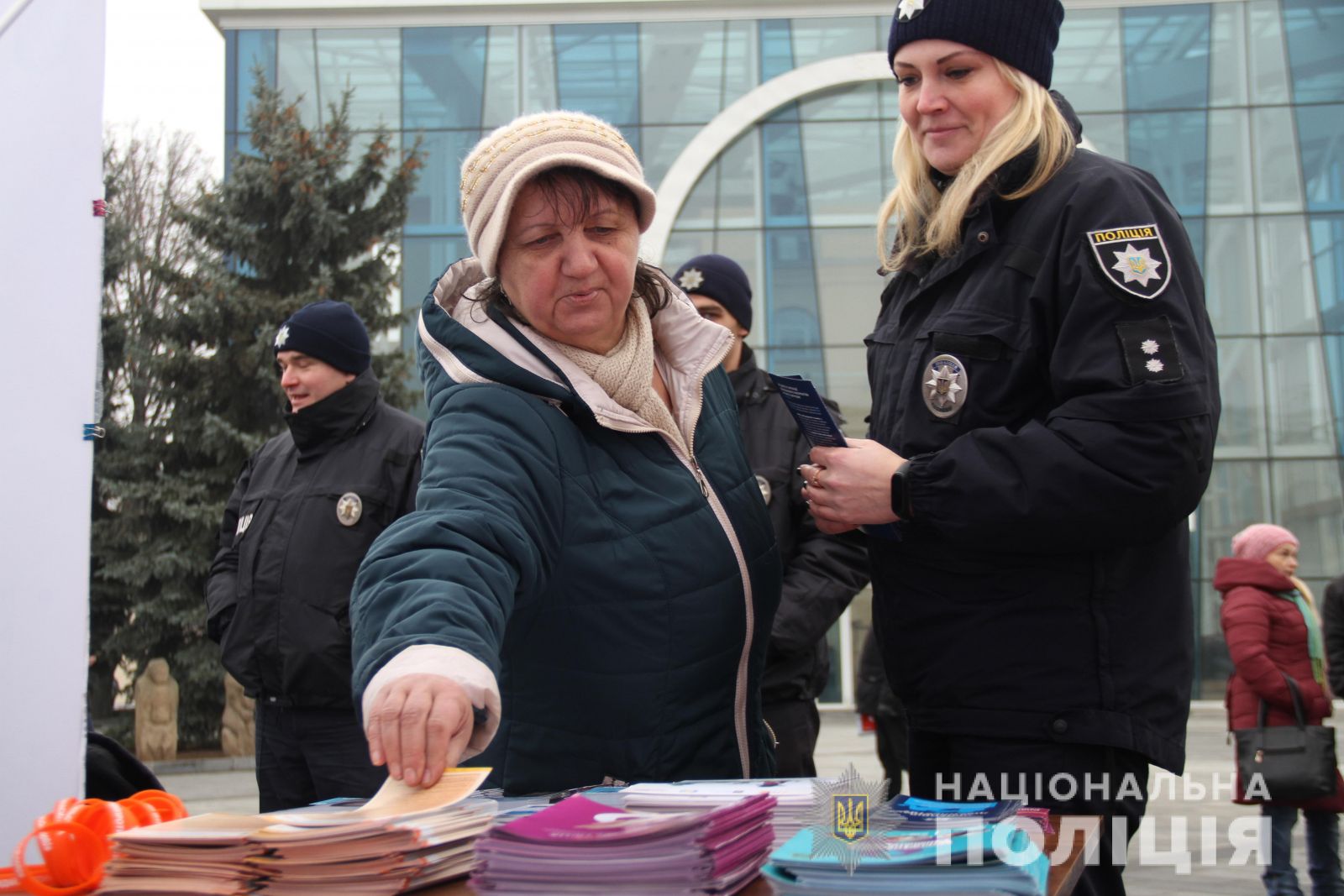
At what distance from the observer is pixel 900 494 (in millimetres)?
2293

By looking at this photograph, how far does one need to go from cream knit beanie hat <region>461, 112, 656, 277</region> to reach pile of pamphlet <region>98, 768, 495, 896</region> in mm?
1016

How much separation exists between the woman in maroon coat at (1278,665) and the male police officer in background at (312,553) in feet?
12.8

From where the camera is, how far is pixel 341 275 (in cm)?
1648

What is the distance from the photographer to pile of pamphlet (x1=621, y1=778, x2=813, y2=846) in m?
1.64

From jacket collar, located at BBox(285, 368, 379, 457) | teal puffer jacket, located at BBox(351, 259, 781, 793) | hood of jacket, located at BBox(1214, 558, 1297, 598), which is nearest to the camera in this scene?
teal puffer jacket, located at BBox(351, 259, 781, 793)

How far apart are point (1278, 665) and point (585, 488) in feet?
16.7

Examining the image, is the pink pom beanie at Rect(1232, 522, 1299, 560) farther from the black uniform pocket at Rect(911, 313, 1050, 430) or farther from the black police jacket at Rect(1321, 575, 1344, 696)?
the black uniform pocket at Rect(911, 313, 1050, 430)

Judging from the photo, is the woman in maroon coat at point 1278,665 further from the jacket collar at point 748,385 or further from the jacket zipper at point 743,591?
the jacket zipper at point 743,591

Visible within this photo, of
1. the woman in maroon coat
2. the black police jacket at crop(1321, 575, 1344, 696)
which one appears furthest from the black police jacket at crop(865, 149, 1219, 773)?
the black police jacket at crop(1321, 575, 1344, 696)

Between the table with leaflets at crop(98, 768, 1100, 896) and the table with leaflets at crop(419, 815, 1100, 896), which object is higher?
the table with leaflets at crop(98, 768, 1100, 896)

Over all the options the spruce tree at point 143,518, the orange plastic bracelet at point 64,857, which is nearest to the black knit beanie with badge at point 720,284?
the orange plastic bracelet at point 64,857

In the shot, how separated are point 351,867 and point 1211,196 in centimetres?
2236

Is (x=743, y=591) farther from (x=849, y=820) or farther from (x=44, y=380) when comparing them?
(x=44, y=380)

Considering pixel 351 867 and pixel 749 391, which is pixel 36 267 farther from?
pixel 351 867
